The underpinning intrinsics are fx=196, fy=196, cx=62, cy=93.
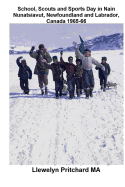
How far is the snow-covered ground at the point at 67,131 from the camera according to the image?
3412mm

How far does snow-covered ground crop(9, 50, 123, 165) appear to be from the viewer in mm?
3412

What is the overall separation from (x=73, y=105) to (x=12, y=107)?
186cm

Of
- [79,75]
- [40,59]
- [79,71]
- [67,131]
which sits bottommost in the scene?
[67,131]

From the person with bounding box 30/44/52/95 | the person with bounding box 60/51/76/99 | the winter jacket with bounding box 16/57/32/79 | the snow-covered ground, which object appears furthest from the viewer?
the winter jacket with bounding box 16/57/32/79

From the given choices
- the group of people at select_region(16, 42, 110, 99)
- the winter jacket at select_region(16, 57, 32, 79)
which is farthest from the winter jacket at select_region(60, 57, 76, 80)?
the winter jacket at select_region(16, 57, 32, 79)

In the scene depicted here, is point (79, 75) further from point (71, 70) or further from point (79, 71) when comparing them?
point (71, 70)

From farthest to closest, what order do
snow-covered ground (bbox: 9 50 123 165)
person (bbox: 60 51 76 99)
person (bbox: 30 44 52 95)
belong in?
1. person (bbox: 30 44 52 95)
2. person (bbox: 60 51 76 99)
3. snow-covered ground (bbox: 9 50 123 165)

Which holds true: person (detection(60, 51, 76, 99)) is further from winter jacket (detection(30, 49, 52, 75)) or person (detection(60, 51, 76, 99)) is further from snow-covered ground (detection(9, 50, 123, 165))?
winter jacket (detection(30, 49, 52, 75))

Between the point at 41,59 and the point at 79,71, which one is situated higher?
the point at 41,59

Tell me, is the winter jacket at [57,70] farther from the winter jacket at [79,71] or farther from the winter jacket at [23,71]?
the winter jacket at [23,71]

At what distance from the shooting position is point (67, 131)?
4270 mm

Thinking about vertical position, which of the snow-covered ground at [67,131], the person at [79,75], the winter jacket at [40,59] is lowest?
the snow-covered ground at [67,131]

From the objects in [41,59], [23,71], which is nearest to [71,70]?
[41,59]

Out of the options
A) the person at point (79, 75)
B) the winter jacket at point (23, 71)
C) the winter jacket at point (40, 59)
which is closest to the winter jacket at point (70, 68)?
the person at point (79, 75)
